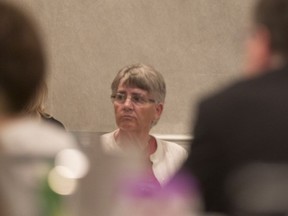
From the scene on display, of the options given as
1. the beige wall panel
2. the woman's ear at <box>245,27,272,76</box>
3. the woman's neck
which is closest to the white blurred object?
the woman's ear at <box>245,27,272,76</box>

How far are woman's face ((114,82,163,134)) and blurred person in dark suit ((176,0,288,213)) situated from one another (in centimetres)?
276

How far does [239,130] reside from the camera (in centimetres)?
203

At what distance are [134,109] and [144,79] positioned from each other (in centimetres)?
17

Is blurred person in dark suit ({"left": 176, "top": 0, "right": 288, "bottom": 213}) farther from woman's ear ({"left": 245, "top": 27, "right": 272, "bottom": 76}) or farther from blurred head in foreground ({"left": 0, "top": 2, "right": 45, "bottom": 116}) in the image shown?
blurred head in foreground ({"left": 0, "top": 2, "right": 45, "bottom": 116})

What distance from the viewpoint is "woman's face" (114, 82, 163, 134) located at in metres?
4.86

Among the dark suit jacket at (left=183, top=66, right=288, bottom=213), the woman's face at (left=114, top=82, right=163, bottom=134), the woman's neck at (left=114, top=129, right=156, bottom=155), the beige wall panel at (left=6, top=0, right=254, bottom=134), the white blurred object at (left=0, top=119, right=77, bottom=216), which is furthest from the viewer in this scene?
the beige wall panel at (left=6, top=0, right=254, bottom=134)

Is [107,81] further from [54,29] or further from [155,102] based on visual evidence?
[155,102]

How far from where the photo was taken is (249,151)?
2006mm

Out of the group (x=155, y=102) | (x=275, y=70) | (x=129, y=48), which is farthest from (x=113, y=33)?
(x=275, y=70)

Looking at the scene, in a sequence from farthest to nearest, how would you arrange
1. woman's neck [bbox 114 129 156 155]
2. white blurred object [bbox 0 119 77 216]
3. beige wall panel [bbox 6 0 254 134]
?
beige wall panel [bbox 6 0 254 134]
woman's neck [bbox 114 129 156 155]
white blurred object [bbox 0 119 77 216]

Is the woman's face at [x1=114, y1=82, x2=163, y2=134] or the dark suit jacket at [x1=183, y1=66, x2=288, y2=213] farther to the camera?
the woman's face at [x1=114, y1=82, x2=163, y2=134]

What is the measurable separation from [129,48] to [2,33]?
4.17 m

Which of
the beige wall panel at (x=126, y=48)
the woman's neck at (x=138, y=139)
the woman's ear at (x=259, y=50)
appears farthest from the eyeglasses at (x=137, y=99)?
the woman's ear at (x=259, y=50)

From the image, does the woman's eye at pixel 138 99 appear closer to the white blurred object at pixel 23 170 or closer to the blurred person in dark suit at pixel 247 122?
the blurred person in dark suit at pixel 247 122
